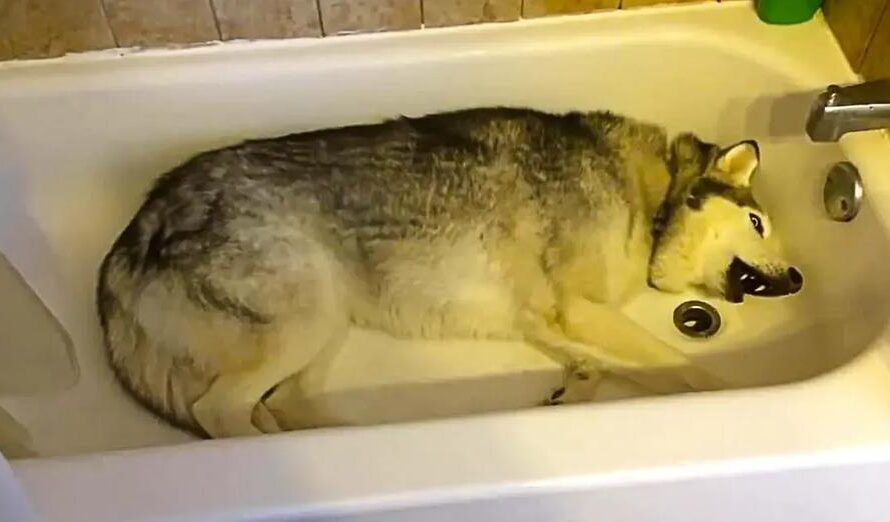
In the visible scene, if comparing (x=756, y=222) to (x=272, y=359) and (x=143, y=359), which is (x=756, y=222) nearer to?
(x=272, y=359)

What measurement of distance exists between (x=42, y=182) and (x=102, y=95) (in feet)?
0.70

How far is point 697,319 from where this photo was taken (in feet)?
5.24

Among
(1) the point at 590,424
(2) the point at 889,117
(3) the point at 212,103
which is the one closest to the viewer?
(1) the point at 590,424

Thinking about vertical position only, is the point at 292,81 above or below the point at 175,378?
above

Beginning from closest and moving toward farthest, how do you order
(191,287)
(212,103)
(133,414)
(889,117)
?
(889,117), (191,287), (133,414), (212,103)

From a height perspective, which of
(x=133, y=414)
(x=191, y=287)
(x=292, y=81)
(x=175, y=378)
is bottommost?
(x=133, y=414)

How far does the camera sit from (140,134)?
5.22 feet

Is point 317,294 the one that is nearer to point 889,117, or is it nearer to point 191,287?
point 191,287

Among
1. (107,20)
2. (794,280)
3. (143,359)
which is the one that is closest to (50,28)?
(107,20)

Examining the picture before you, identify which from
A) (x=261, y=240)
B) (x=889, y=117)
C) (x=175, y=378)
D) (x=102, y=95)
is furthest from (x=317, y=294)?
(x=889, y=117)

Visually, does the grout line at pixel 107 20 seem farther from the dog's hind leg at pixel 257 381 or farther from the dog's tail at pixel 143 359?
the dog's hind leg at pixel 257 381

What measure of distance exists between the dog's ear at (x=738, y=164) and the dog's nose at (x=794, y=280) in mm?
146

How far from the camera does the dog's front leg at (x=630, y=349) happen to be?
1.48 metres

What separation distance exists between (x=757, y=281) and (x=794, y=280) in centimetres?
5
